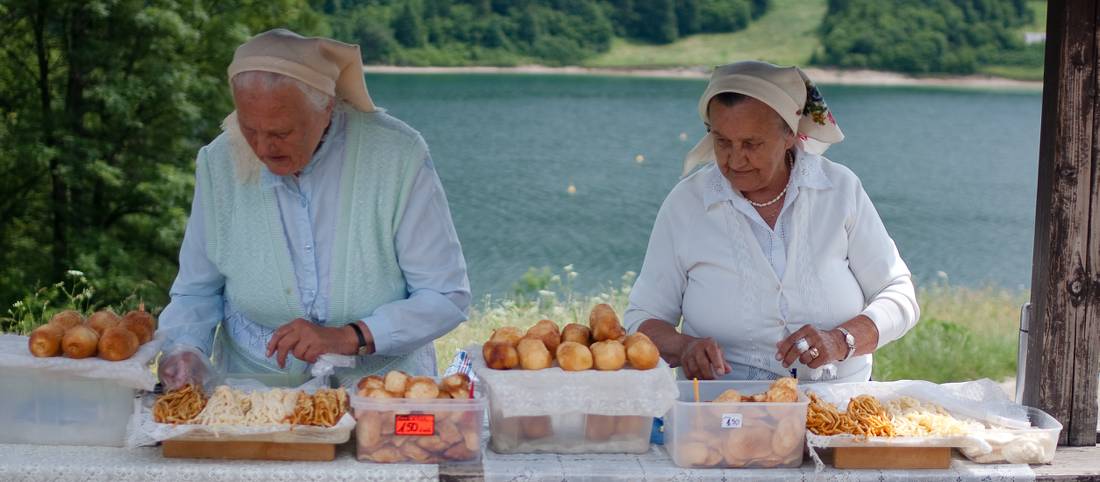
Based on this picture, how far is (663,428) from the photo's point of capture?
105 inches

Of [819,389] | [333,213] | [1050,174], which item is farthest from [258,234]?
[1050,174]

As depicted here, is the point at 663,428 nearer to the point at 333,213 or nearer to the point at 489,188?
the point at 333,213

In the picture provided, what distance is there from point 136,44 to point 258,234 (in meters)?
12.6

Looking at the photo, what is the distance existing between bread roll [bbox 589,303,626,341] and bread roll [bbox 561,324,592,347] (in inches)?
0.6

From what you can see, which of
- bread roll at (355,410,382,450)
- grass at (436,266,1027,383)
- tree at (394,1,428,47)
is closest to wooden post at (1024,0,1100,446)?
bread roll at (355,410,382,450)

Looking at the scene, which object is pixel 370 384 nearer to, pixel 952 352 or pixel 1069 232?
pixel 1069 232

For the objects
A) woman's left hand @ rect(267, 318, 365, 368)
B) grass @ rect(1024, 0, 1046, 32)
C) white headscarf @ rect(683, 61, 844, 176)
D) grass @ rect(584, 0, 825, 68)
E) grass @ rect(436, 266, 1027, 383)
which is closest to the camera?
woman's left hand @ rect(267, 318, 365, 368)

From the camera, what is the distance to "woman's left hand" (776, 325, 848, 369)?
9.54 feet

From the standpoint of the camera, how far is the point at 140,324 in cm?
267

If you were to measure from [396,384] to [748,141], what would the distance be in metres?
1.15

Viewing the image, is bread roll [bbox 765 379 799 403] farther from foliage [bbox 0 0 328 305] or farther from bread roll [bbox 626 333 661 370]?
foliage [bbox 0 0 328 305]

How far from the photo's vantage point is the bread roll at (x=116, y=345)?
2541 millimetres

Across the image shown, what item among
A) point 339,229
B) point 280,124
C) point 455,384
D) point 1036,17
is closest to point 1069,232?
point 455,384

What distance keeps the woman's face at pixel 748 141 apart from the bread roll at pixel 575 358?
32.5 inches
